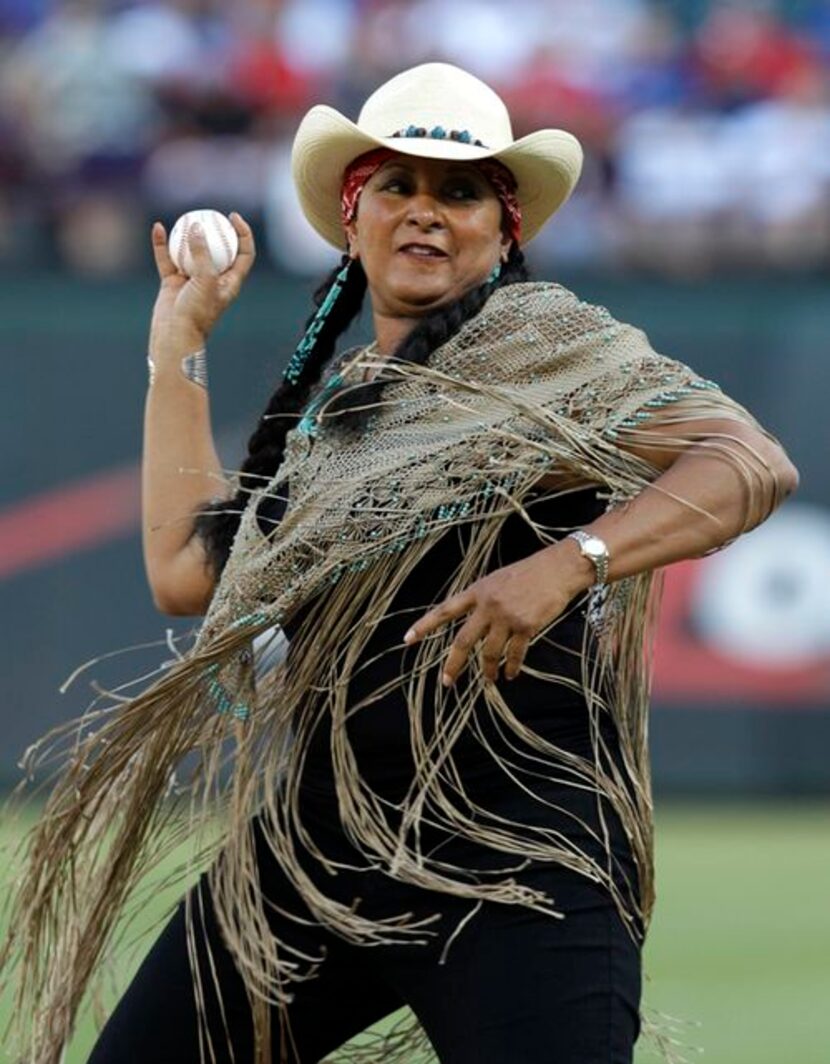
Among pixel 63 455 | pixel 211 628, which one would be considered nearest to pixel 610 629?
pixel 211 628

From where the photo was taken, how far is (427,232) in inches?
152

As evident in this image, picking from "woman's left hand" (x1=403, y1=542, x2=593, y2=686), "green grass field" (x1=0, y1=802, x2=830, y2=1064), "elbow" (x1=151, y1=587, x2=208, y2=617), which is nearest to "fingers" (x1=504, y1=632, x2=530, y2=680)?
"woman's left hand" (x1=403, y1=542, x2=593, y2=686)

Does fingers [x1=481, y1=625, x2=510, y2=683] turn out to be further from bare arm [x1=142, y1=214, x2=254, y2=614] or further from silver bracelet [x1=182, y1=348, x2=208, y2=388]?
silver bracelet [x1=182, y1=348, x2=208, y2=388]

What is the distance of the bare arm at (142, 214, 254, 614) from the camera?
4277 millimetres

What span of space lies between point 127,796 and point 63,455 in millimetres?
6723

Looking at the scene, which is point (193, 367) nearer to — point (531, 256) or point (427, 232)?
point (427, 232)

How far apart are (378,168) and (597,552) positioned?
38.8 inches

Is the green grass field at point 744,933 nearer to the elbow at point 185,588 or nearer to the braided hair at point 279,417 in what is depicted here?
the elbow at point 185,588

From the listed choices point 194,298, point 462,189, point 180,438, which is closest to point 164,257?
point 194,298

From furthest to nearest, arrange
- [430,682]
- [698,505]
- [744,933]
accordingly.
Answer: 1. [744,933]
2. [430,682]
3. [698,505]

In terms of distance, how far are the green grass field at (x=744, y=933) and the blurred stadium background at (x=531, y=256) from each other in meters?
0.04

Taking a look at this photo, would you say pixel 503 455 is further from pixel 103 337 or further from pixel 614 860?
pixel 103 337

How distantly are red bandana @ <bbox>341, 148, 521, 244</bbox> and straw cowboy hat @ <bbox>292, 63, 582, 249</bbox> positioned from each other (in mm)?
16

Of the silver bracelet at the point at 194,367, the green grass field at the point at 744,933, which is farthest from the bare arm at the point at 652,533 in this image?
the green grass field at the point at 744,933
